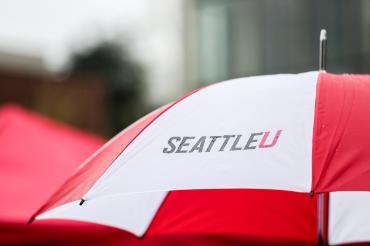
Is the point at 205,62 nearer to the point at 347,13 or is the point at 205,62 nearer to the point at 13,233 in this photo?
the point at 347,13

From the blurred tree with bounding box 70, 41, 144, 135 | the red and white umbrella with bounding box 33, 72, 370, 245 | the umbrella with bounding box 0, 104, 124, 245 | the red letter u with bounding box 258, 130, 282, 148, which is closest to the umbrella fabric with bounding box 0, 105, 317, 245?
the umbrella with bounding box 0, 104, 124, 245

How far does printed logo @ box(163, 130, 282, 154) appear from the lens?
2.84m

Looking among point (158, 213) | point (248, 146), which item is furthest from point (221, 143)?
point (158, 213)

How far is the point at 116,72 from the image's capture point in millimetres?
48531

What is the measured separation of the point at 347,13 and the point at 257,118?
18465 millimetres

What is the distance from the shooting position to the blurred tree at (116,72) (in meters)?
45.3

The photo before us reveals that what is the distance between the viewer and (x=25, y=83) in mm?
18875

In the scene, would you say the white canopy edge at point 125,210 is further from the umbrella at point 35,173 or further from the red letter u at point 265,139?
the red letter u at point 265,139

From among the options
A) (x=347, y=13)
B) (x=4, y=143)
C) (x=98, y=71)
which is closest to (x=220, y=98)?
(x=4, y=143)

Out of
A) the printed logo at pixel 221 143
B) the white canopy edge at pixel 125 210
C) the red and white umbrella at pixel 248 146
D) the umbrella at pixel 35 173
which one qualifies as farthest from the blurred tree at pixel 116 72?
the printed logo at pixel 221 143

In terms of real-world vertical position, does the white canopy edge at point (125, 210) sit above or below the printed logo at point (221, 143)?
below

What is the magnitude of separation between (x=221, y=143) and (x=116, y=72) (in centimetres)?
4591

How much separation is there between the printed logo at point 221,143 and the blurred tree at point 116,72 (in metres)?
41.4

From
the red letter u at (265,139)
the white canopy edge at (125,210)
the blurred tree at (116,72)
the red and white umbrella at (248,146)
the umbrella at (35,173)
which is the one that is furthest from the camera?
the blurred tree at (116,72)
